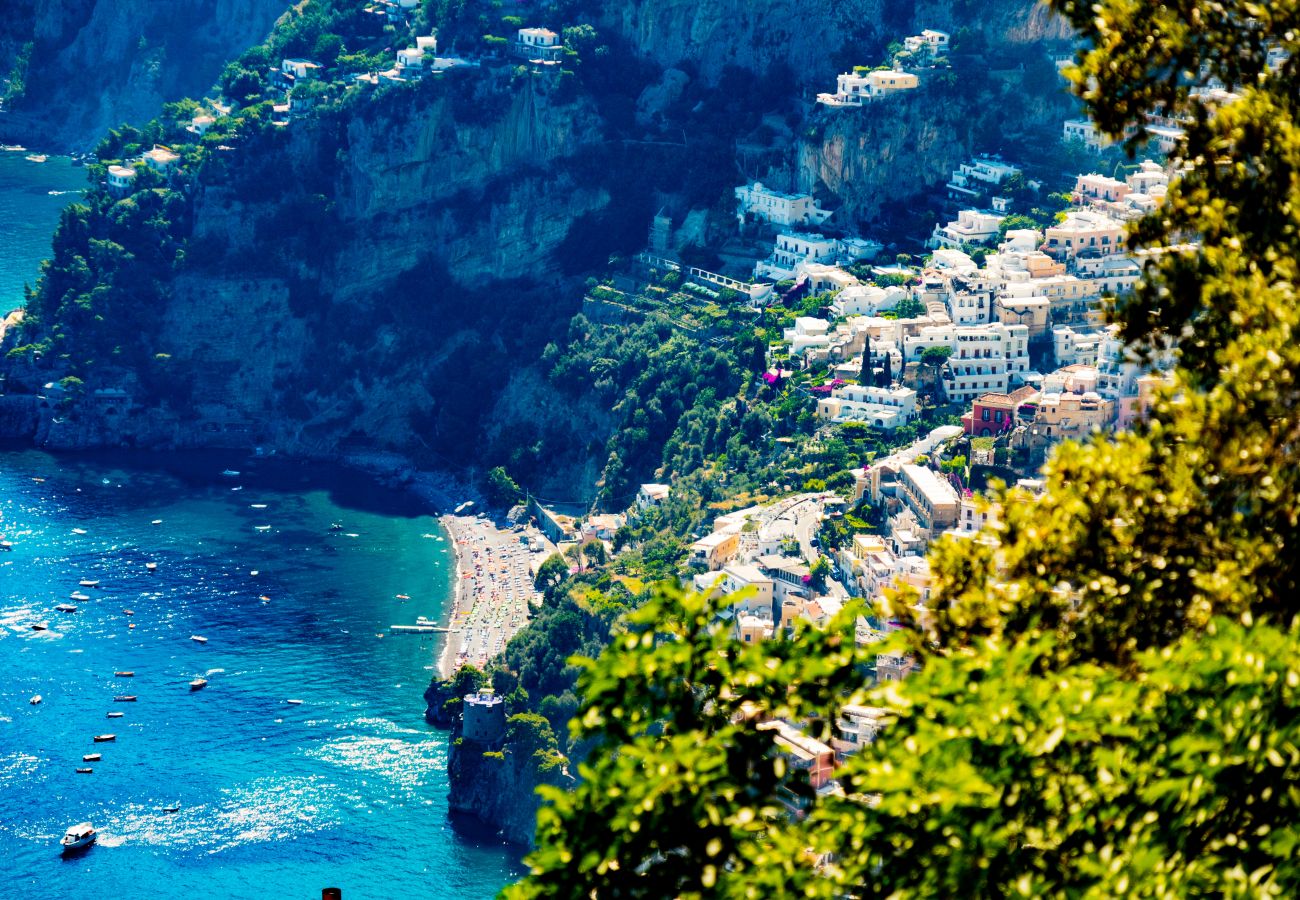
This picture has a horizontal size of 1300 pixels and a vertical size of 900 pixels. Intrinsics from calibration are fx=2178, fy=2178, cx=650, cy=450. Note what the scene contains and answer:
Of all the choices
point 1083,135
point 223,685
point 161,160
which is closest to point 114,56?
point 161,160

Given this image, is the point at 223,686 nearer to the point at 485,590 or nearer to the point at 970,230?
the point at 485,590

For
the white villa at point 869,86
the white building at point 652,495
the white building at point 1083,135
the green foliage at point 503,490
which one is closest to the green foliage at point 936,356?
the white building at point 652,495

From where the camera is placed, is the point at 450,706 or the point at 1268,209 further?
the point at 450,706

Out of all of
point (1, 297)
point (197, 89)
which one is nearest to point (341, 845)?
point (1, 297)

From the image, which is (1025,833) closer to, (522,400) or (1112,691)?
(1112,691)

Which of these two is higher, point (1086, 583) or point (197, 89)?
point (1086, 583)

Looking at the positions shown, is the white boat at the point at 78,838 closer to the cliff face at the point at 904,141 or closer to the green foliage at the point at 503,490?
the green foliage at the point at 503,490

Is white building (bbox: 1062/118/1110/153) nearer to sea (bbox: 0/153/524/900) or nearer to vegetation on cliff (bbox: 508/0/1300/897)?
sea (bbox: 0/153/524/900)

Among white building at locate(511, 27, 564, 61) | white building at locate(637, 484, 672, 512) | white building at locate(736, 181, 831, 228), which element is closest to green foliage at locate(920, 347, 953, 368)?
white building at locate(637, 484, 672, 512)
